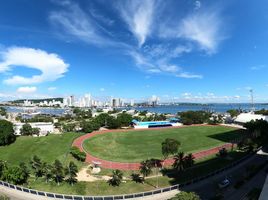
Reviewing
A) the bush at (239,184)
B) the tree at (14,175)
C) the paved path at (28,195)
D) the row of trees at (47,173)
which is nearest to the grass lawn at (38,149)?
the row of trees at (47,173)

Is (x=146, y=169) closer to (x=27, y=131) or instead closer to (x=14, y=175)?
(x=14, y=175)

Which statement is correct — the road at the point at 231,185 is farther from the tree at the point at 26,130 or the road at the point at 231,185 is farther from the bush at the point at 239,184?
the tree at the point at 26,130

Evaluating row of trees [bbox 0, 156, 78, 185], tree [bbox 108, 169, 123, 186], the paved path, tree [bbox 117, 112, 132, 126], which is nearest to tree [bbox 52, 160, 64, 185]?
row of trees [bbox 0, 156, 78, 185]

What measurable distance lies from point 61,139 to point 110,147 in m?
21.3

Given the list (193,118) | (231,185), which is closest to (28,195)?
(231,185)

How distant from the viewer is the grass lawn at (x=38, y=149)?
7512 centimetres

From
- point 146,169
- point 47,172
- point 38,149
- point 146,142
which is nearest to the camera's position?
point 146,169

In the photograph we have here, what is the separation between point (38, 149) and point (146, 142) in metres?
38.3

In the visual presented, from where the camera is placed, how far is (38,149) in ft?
270

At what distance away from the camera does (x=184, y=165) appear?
57.4m

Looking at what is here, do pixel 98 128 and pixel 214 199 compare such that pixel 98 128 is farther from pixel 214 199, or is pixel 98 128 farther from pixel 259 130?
pixel 214 199

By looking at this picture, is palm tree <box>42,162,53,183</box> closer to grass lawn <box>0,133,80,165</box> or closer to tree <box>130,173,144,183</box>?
grass lawn <box>0,133,80,165</box>

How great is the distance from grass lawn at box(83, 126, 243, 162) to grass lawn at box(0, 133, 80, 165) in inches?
319

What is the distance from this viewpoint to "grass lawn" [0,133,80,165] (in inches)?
2958
